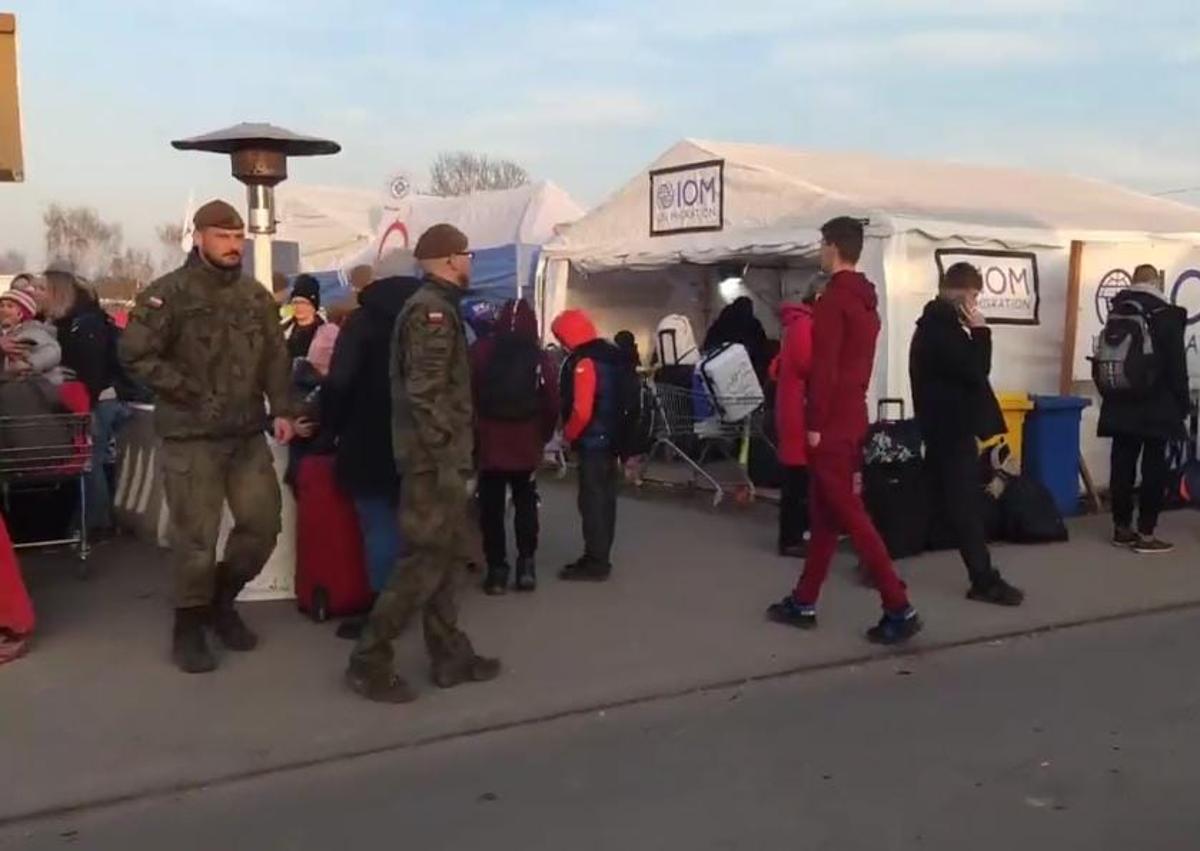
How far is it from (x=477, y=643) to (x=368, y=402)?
1.32 meters

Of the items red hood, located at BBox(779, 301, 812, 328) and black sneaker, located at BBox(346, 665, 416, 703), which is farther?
red hood, located at BBox(779, 301, 812, 328)

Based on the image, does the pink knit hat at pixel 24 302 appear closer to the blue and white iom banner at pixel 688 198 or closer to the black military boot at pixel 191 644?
the black military boot at pixel 191 644

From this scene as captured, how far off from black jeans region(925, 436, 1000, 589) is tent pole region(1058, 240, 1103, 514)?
3.49 metres

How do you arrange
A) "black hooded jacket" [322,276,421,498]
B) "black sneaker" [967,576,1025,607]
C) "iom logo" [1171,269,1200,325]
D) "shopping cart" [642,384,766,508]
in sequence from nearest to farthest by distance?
"black hooded jacket" [322,276,421,498] < "black sneaker" [967,576,1025,607] < "shopping cart" [642,384,766,508] < "iom logo" [1171,269,1200,325]

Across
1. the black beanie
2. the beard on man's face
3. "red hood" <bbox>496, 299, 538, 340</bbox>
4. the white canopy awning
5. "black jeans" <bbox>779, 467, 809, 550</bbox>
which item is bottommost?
"black jeans" <bbox>779, 467, 809, 550</bbox>

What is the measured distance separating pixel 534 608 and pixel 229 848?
10.5 ft

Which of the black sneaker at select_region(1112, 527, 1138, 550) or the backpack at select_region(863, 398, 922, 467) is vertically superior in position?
the backpack at select_region(863, 398, 922, 467)

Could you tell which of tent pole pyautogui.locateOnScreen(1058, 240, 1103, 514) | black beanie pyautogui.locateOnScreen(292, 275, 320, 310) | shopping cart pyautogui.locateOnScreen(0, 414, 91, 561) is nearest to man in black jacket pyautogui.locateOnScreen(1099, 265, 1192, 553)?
tent pole pyautogui.locateOnScreen(1058, 240, 1103, 514)

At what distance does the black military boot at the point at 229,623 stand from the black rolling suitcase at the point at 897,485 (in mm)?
3915

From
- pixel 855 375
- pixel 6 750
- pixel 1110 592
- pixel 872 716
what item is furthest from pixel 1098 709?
pixel 6 750

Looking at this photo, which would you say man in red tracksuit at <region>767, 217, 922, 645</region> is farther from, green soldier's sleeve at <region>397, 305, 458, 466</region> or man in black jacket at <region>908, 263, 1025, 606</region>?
green soldier's sleeve at <region>397, 305, 458, 466</region>

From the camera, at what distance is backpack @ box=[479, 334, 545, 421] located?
7262 millimetres

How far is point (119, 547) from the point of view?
9.09 metres

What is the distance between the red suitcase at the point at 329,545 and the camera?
22.4 ft
